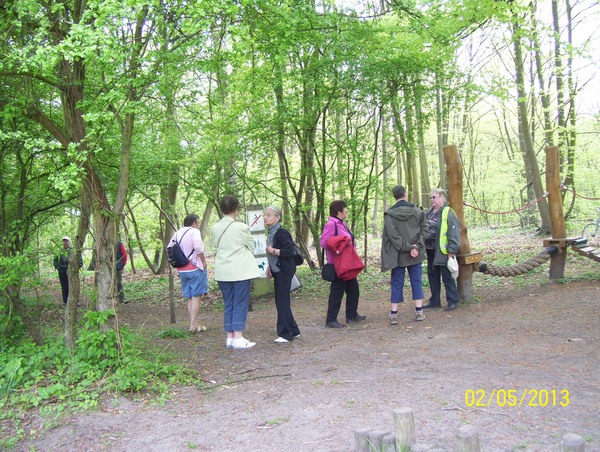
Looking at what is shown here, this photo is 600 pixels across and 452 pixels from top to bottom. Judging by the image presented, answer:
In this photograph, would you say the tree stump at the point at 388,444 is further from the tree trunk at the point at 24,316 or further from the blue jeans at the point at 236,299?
the tree trunk at the point at 24,316

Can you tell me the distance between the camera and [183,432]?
3.48m

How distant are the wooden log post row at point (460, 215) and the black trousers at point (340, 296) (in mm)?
1849

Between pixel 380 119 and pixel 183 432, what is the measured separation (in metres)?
8.43

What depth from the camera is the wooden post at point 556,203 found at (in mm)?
8453

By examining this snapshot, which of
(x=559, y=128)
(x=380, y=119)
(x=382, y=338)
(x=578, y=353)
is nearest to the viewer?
(x=578, y=353)

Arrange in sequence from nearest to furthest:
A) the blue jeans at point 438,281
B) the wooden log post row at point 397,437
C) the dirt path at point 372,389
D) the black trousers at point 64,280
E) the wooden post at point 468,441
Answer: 1. the wooden post at point 468,441
2. the wooden log post row at point 397,437
3. the dirt path at point 372,389
4. the blue jeans at point 438,281
5. the black trousers at point 64,280

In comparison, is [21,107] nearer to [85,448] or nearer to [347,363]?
[85,448]

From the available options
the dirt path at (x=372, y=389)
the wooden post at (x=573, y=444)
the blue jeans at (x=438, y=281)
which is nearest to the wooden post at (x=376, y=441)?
the dirt path at (x=372, y=389)

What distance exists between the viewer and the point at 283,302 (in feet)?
20.0

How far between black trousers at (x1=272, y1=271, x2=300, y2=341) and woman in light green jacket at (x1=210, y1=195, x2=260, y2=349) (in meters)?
0.42

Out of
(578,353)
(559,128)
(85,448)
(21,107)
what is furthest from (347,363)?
(559,128)

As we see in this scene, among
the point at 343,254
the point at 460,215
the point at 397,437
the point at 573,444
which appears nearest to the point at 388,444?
the point at 397,437

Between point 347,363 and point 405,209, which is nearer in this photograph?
point 347,363
